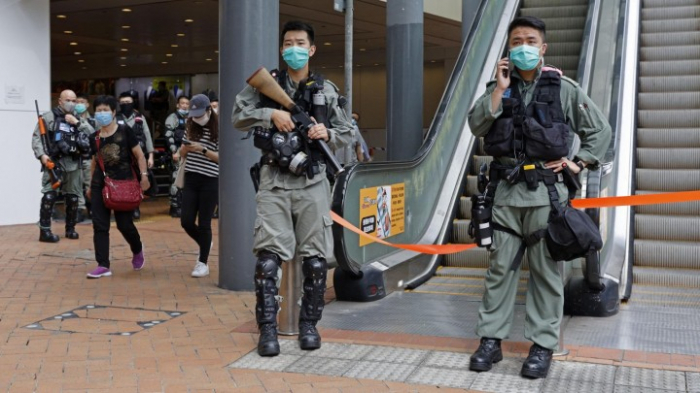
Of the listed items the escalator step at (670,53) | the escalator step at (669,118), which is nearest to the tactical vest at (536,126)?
the escalator step at (669,118)

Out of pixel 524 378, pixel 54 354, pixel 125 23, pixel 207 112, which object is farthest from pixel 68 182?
pixel 125 23

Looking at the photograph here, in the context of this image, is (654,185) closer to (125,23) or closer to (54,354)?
(54,354)

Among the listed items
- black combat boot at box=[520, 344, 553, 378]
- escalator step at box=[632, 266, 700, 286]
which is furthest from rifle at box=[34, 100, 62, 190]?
black combat boot at box=[520, 344, 553, 378]

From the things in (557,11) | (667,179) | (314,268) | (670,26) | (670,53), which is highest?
→ (557,11)

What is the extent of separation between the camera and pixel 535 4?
12.2 meters

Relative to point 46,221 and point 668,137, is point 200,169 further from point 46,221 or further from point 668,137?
point 668,137

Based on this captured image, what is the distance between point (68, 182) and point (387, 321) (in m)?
6.12

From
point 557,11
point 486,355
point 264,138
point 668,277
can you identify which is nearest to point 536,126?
point 486,355

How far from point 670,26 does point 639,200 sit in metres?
6.51

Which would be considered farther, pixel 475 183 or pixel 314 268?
pixel 475 183

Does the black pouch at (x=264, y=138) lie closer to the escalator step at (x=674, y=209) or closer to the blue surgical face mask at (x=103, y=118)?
the blue surgical face mask at (x=103, y=118)

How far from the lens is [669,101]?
30.2 feet

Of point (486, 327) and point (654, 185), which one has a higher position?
point (654, 185)

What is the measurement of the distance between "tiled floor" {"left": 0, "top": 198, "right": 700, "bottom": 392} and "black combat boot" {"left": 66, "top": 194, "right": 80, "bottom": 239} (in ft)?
8.62
